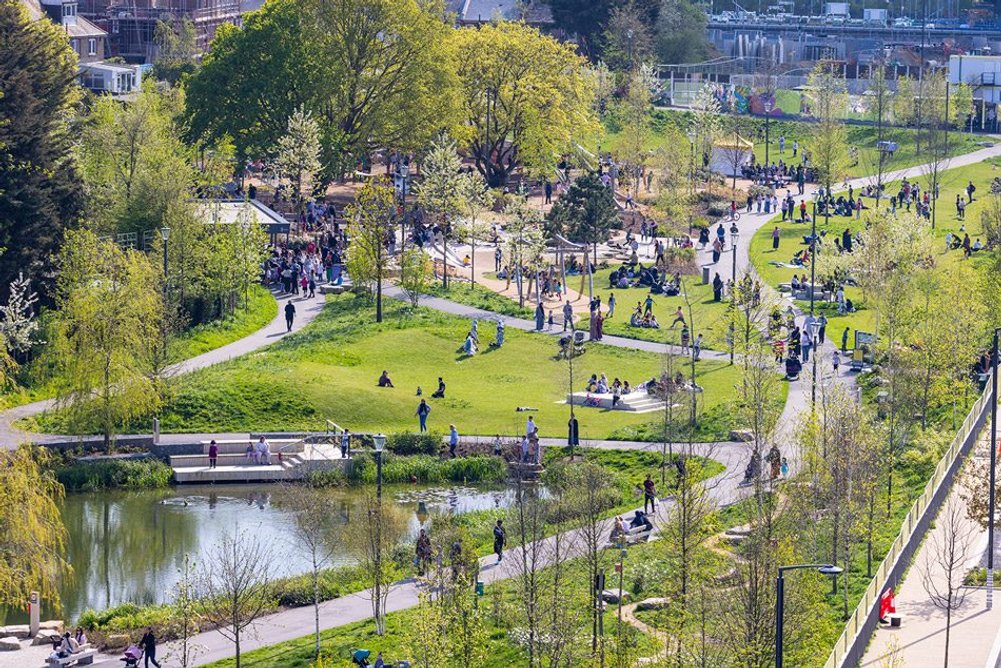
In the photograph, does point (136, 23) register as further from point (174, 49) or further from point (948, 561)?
point (948, 561)

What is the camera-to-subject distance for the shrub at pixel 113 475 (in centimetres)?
6775

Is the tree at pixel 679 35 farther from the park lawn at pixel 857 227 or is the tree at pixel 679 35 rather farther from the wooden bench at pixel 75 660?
the wooden bench at pixel 75 660

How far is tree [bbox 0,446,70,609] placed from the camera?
5338 cm

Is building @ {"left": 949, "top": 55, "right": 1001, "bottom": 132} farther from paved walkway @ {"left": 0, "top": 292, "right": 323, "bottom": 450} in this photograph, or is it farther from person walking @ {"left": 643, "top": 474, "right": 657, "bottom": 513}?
person walking @ {"left": 643, "top": 474, "right": 657, "bottom": 513}

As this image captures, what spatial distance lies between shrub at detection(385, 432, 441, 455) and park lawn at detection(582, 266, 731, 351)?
38.1ft

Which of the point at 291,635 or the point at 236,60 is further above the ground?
the point at 236,60

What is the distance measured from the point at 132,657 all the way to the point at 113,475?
57.4ft

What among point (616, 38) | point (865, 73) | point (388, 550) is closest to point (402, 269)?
point (388, 550)

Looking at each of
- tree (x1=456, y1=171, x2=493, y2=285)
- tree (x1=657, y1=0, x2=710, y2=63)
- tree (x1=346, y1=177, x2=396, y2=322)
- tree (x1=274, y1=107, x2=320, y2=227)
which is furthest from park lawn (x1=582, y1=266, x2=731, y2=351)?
tree (x1=657, y1=0, x2=710, y2=63)

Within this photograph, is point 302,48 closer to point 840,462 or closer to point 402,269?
point 402,269

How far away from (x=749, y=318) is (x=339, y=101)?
4242 centimetres

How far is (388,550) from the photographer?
181 feet

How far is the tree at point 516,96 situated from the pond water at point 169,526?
174 ft

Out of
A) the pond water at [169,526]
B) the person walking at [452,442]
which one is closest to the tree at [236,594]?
the pond water at [169,526]
